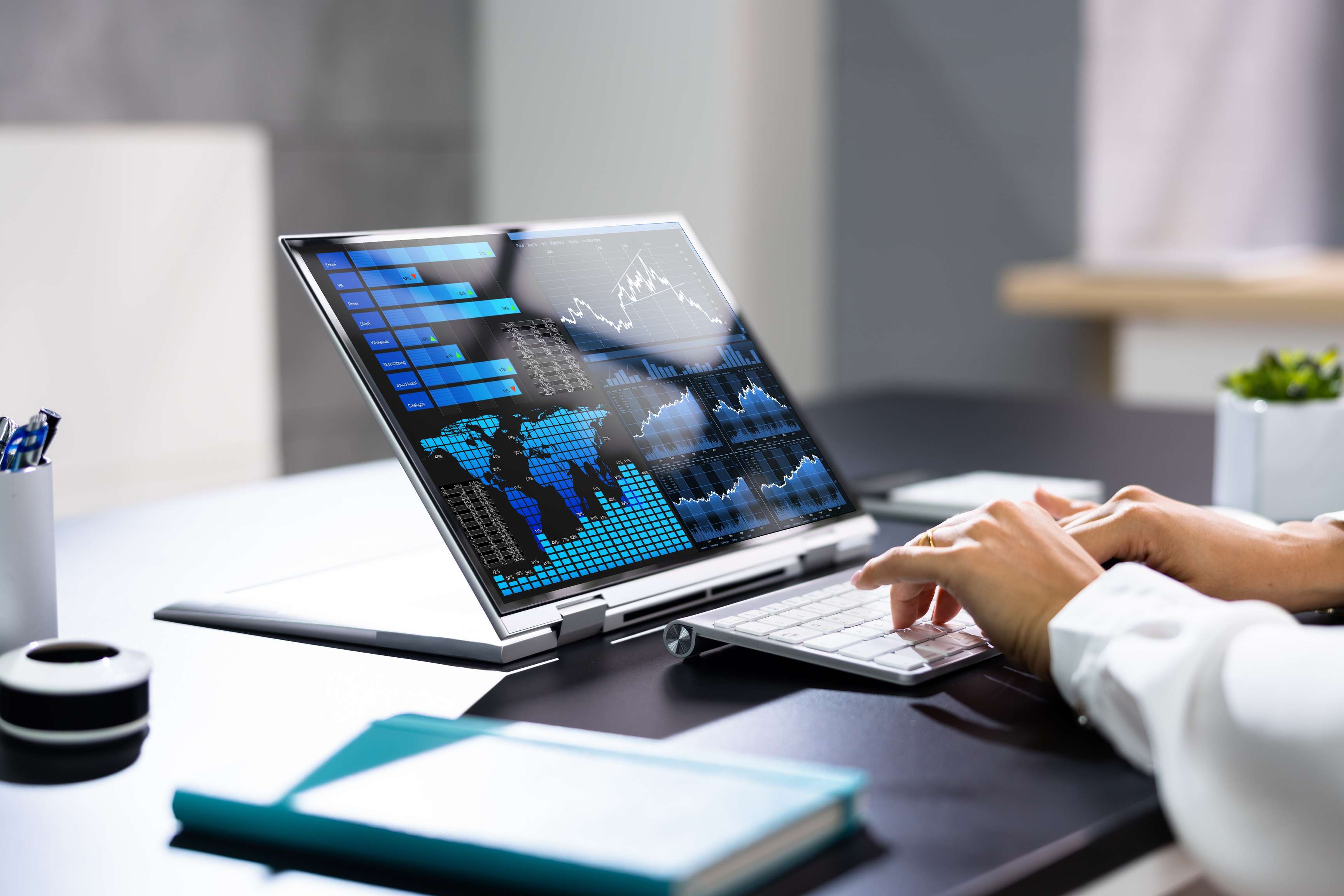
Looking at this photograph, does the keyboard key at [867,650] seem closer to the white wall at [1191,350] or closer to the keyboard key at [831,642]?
the keyboard key at [831,642]

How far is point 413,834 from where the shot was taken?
1.87ft

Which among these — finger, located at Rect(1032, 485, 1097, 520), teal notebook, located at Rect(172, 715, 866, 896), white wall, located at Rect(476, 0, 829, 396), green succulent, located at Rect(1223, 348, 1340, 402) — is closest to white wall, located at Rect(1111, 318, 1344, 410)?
white wall, located at Rect(476, 0, 829, 396)

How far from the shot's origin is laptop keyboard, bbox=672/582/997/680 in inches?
32.3

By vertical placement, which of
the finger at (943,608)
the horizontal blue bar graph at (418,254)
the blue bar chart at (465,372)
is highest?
the horizontal blue bar graph at (418,254)

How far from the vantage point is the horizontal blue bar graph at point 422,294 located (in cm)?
92

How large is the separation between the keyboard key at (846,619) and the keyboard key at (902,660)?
0.05m

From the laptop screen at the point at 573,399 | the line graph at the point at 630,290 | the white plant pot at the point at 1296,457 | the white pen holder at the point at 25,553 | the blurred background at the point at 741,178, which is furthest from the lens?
the blurred background at the point at 741,178

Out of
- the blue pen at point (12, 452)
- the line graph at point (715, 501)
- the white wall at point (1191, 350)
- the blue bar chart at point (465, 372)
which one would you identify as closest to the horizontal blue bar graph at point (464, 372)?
the blue bar chart at point (465, 372)

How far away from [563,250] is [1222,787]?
0.59 meters

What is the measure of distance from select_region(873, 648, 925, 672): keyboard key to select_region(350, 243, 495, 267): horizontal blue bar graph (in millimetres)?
397

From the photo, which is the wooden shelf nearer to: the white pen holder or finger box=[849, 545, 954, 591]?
finger box=[849, 545, 954, 591]

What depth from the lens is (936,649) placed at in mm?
842

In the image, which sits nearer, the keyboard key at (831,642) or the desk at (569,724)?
the desk at (569,724)

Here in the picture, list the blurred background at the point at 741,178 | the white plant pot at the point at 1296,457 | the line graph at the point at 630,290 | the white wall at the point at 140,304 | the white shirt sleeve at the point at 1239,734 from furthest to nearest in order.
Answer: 1. the blurred background at the point at 741,178
2. the white wall at the point at 140,304
3. the white plant pot at the point at 1296,457
4. the line graph at the point at 630,290
5. the white shirt sleeve at the point at 1239,734
